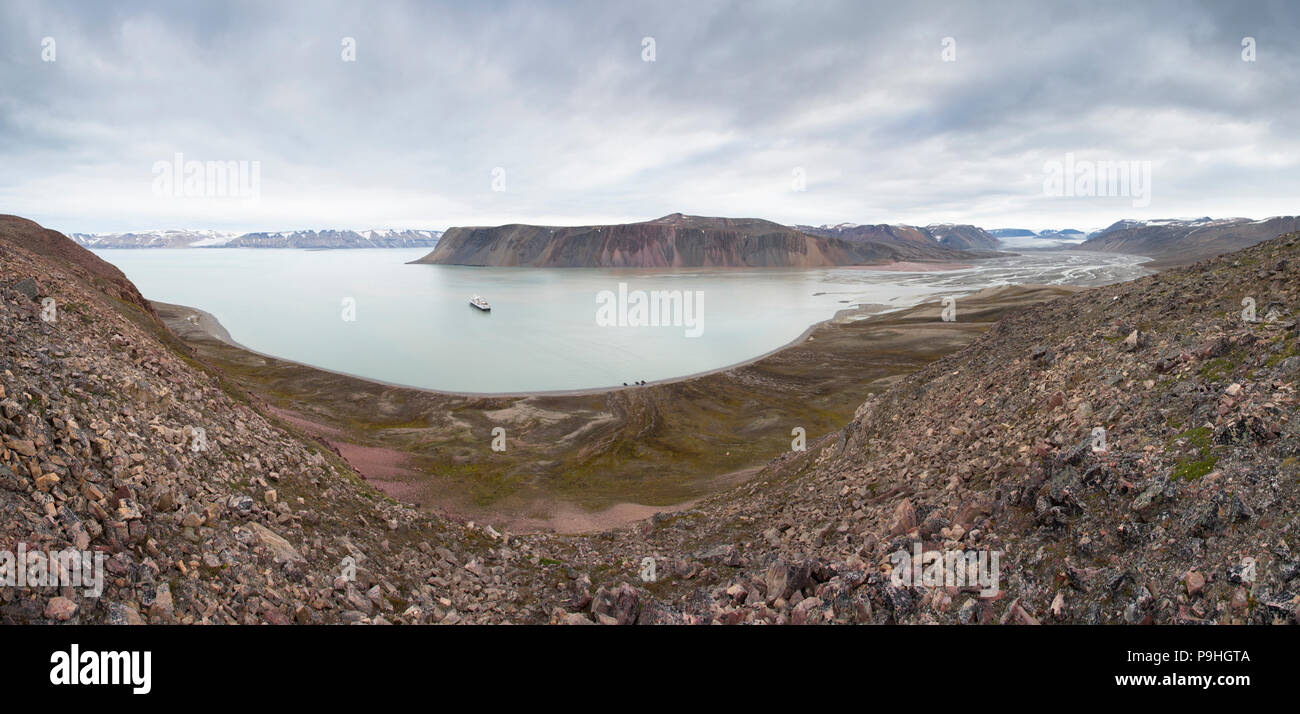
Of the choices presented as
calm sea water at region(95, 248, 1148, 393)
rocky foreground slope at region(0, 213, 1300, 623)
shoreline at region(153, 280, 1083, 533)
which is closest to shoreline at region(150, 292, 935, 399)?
shoreline at region(153, 280, 1083, 533)

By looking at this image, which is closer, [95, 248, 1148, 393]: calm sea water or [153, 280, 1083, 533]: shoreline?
[153, 280, 1083, 533]: shoreline

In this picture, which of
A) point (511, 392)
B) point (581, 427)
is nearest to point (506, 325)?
point (511, 392)

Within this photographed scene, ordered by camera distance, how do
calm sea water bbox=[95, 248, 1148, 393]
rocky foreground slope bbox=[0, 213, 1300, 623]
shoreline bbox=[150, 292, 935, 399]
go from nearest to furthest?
rocky foreground slope bbox=[0, 213, 1300, 623] < shoreline bbox=[150, 292, 935, 399] < calm sea water bbox=[95, 248, 1148, 393]

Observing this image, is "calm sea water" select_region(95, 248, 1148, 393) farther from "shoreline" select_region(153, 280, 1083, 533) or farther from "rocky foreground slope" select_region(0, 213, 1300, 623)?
"rocky foreground slope" select_region(0, 213, 1300, 623)

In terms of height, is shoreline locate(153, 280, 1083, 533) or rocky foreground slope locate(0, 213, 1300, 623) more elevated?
rocky foreground slope locate(0, 213, 1300, 623)

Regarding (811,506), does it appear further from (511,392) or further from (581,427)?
(511,392)

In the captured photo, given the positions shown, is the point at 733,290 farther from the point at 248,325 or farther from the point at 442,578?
the point at 442,578

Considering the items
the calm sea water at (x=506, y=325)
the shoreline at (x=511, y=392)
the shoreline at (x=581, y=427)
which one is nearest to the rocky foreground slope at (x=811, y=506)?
the shoreline at (x=581, y=427)
